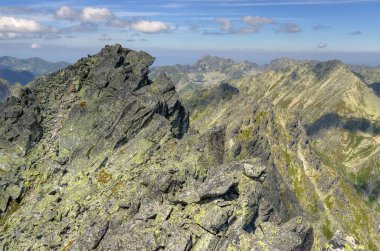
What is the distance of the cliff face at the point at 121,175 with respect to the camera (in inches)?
1353

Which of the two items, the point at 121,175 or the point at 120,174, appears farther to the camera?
the point at 120,174

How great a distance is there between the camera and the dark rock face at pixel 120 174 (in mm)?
34500

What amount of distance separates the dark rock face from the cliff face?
148mm

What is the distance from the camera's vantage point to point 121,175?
51750mm

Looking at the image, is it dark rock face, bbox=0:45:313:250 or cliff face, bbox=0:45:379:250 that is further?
dark rock face, bbox=0:45:313:250

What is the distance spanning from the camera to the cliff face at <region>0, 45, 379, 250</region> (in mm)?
34375

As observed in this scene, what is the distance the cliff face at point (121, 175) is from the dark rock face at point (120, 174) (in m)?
0.15

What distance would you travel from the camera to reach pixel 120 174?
5219 cm

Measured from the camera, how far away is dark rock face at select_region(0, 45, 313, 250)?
113 ft

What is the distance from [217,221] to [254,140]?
152m

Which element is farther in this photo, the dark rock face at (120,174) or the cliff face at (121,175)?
the dark rock face at (120,174)

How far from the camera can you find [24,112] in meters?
73.9

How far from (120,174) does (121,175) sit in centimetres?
50

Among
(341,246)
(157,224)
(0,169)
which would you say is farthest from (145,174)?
(0,169)
